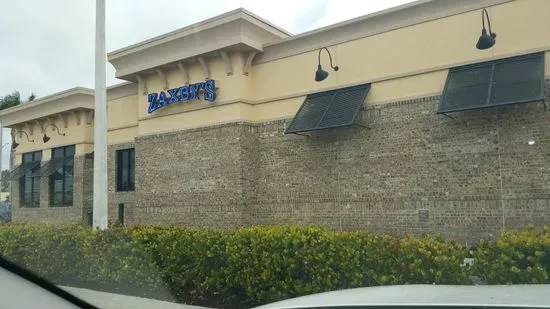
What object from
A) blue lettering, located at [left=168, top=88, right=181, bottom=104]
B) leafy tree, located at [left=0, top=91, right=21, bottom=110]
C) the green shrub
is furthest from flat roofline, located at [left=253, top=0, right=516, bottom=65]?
leafy tree, located at [left=0, top=91, right=21, bottom=110]

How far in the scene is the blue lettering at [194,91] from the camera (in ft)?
61.8

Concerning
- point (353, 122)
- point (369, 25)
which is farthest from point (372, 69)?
point (353, 122)

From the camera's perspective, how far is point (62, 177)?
27.2m

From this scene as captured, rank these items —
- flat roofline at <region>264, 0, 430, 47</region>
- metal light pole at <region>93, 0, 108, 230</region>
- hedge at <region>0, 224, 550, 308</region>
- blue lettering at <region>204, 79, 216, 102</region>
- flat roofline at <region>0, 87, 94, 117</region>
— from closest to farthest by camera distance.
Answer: hedge at <region>0, 224, 550, 308</region> < metal light pole at <region>93, 0, 108, 230</region> < flat roofline at <region>264, 0, 430, 47</region> < blue lettering at <region>204, 79, 216, 102</region> < flat roofline at <region>0, 87, 94, 117</region>

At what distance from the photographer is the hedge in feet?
21.4

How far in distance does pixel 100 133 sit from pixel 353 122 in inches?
262

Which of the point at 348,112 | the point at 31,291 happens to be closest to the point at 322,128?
the point at 348,112

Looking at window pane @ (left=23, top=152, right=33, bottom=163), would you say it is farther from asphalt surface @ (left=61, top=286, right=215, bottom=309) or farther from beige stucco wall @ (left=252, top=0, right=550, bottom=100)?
asphalt surface @ (left=61, top=286, right=215, bottom=309)

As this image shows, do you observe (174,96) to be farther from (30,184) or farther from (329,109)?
(30,184)

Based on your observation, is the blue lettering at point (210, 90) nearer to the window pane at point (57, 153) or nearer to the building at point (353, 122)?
the building at point (353, 122)

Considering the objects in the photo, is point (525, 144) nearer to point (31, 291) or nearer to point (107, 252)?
point (107, 252)

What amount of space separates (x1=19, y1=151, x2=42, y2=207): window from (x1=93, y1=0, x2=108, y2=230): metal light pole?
58.4 ft

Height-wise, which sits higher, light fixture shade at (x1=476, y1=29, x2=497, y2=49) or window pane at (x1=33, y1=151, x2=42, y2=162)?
light fixture shade at (x1=476, y1=29, x2=497, y2=49)

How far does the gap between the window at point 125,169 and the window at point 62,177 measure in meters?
4.13
